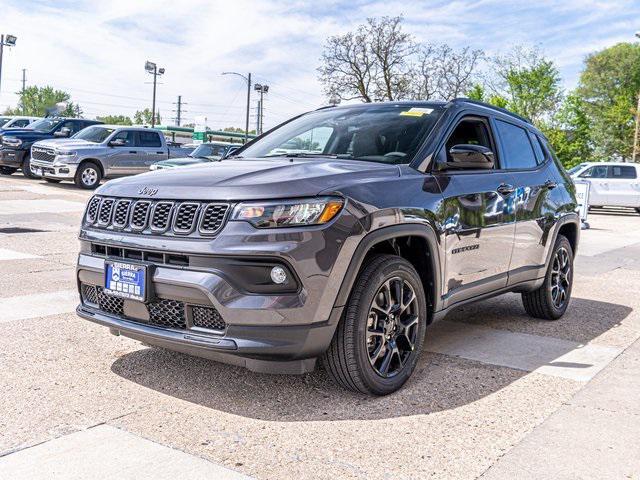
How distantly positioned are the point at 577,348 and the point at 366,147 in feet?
7.27

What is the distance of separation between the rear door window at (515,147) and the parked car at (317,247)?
45 cm

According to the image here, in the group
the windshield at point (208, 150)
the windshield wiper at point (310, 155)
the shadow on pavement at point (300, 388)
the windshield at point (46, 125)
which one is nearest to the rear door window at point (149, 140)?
the windshield at point (208, 150)

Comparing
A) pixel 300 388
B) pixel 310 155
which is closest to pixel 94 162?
pixel 310 155

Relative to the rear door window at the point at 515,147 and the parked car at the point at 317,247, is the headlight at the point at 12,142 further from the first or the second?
the rear door window at the point at 515,147

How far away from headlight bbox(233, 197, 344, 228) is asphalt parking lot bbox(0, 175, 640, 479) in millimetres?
983

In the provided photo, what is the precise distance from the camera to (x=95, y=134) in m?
19.7

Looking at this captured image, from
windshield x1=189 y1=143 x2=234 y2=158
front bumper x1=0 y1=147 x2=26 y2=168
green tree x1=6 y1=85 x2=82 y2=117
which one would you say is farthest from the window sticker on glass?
green tree x1=6 y1=85 x2=82 y2=117

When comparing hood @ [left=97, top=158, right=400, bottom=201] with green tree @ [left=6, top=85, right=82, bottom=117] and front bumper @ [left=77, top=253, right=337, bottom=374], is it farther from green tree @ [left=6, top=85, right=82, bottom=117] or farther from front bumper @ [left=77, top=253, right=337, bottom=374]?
green tree @ [left=6, top=85, right=82, bottom=117]

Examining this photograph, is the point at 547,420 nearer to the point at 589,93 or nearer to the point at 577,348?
the point at 577,348

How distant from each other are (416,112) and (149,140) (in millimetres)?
16534

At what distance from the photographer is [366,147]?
439 cm

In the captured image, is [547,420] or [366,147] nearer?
[547,420]

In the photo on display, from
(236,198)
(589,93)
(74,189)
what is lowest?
(74,189)

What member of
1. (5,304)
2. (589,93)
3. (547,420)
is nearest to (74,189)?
(5,304)
